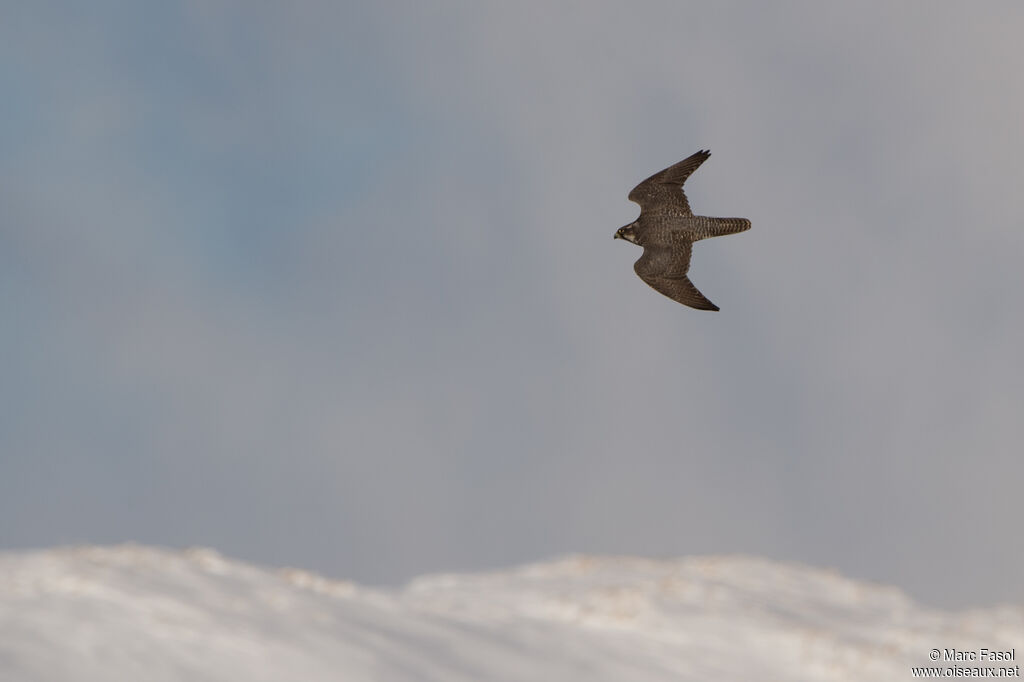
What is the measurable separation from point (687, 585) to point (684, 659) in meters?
2.55

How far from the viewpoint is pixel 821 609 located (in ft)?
61.6

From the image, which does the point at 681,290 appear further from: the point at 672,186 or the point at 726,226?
the point at 672,186

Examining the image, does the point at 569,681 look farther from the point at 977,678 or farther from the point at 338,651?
the point at 977,678

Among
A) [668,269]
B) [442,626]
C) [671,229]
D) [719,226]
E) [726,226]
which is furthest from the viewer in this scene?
[671,229]

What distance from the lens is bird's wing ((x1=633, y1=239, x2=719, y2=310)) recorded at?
101 feet

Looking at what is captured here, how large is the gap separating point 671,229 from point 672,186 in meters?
1.25

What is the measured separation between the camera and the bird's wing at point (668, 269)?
30.8 meters

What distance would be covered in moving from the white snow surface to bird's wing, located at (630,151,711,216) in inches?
543

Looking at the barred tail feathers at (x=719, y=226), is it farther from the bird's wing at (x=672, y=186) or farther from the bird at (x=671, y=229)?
the bird's wing at (x=672, y=186)

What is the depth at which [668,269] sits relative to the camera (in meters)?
31.1

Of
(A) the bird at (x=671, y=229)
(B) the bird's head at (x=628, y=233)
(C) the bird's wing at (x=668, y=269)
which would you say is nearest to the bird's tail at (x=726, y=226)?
(A) the bird at (x=671, y=229)

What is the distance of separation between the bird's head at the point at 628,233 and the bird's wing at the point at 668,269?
3.11 feet

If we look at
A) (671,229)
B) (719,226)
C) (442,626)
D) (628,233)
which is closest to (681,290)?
(671,229)

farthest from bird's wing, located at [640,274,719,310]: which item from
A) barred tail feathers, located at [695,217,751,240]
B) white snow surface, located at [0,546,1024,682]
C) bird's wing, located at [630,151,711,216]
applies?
white snow surface, located at [0,546,1024,682]
